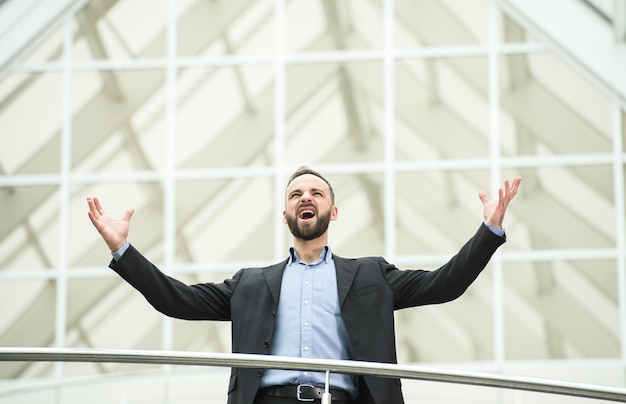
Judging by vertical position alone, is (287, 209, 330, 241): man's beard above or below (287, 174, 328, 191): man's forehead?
below

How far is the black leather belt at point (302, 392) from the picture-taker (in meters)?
5.12

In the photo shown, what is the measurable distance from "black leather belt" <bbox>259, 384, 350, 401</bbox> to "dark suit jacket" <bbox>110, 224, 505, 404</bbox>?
0.25 feet

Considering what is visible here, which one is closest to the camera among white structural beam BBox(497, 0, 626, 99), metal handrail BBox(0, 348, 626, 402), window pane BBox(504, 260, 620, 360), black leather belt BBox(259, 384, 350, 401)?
metal handrail BBox(0, 348, 626, 402)

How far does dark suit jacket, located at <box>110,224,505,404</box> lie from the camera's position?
521cm

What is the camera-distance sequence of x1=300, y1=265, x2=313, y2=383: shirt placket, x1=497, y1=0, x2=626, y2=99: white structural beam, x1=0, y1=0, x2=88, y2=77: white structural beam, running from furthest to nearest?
x1=0, y1=0, x2=88, y2=77: white structural beam
x1=497, y1=0, x2=626, y2=99: white structural beam
x1=300, y1=265, x2=313, y2=383: shirt placket

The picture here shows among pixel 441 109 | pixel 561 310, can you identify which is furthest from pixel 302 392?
pixel 441 109

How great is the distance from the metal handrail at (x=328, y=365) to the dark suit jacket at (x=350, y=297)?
0.21 m

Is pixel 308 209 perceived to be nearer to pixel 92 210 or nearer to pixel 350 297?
pixel 350 297

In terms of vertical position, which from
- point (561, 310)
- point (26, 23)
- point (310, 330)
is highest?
point (26, 23)

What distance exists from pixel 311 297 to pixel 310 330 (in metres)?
0.15

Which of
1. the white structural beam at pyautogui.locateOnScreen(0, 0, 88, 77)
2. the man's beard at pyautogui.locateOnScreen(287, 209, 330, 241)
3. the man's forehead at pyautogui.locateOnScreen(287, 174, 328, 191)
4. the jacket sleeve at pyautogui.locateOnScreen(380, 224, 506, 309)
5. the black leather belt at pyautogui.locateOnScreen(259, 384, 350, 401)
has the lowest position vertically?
the black leather belt at pyautogui.locateOnScreen(259, 384, 350, 401)

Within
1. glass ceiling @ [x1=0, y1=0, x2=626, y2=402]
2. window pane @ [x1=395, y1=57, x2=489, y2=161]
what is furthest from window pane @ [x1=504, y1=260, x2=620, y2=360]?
window pane @ [x1=395, y1=57, x2=489, y2=161]

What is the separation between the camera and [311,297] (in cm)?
534

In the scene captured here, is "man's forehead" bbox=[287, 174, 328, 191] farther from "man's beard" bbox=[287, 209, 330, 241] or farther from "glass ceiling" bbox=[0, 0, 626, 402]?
"glass ceiling" bbox=[0, 0, 626, 402]
